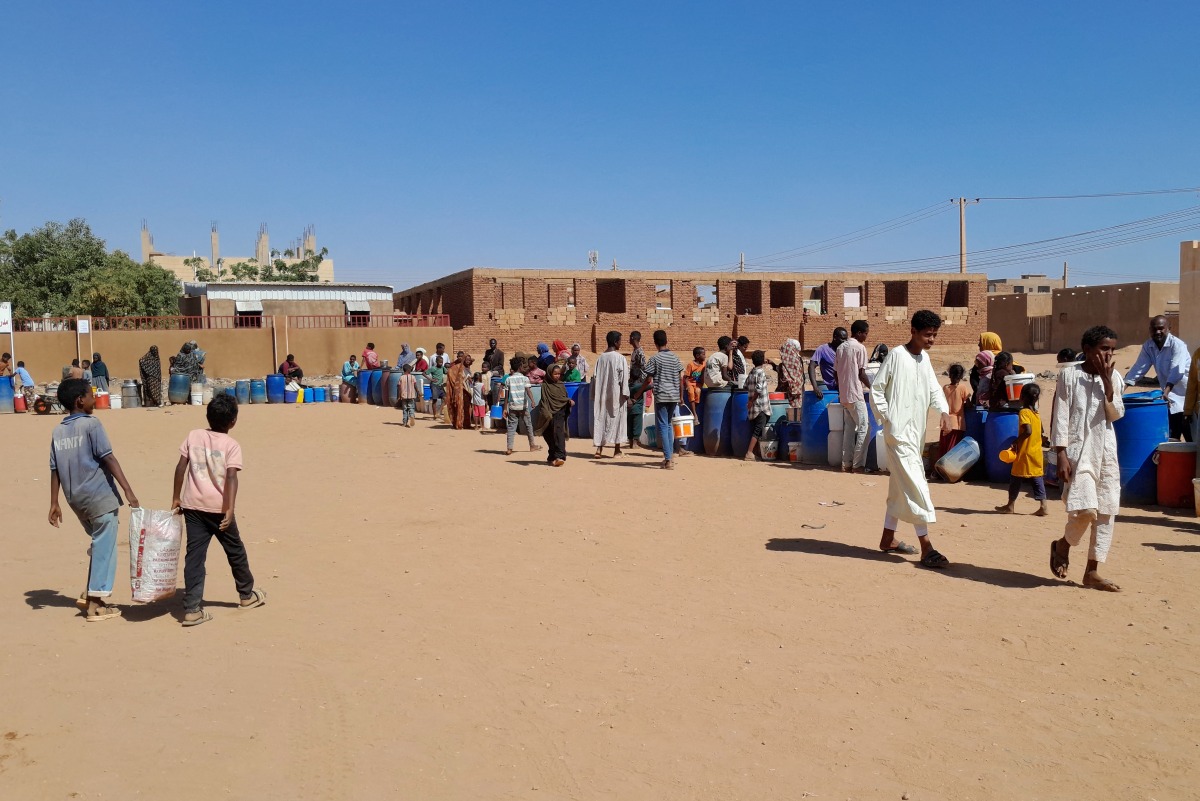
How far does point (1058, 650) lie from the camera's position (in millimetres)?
4930

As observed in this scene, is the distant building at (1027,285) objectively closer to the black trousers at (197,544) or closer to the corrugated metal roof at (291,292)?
the corrugated metal roof at (291,292)

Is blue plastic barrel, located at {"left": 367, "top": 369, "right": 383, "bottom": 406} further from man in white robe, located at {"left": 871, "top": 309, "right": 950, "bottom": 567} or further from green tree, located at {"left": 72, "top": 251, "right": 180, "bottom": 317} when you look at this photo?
green tree, located at {"left": 72, "top": 251, "right": 180, "bottom": 317}

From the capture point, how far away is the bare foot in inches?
235

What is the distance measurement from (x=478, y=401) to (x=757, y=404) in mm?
6233

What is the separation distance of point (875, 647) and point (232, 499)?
3792mm

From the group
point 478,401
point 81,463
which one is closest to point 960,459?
point 81,463

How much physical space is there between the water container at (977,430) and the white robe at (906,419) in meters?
3.88

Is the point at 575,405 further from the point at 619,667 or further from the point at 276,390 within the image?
the point at 276,390

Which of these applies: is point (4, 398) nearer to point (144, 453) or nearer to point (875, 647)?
point (144, 453)

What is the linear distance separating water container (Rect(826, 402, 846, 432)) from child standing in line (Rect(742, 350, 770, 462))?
35.6 inches

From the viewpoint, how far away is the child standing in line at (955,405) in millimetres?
10266

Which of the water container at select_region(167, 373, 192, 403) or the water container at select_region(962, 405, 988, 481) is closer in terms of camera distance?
the water container at select_region(962, 405, 988, 481)

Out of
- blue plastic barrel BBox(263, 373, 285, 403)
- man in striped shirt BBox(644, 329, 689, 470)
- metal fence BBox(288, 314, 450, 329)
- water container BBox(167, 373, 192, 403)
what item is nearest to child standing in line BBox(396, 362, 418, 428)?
blue plastic barrel BBox(263, 373, 285, 403)

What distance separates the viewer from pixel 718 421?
12930 mm
